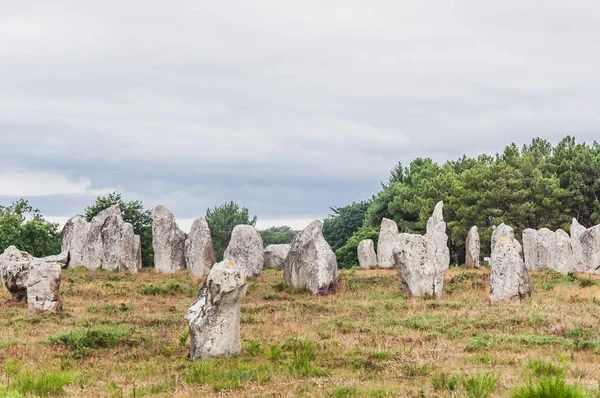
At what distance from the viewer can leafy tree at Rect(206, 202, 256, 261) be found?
82.2m

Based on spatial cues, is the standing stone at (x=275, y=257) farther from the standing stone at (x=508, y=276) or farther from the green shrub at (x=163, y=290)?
the standing stone at (x=508, y=276)

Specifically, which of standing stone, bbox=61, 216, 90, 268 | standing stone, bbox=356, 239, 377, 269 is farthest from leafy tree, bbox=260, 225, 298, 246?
standing stone, bbox=61, 216, 90, 268

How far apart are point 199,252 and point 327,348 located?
24052 mm

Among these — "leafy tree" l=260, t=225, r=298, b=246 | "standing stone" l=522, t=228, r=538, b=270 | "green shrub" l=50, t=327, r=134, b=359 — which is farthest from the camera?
"leafy tree" l=260, t=225, r=298, b=246

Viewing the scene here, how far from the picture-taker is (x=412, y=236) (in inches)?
1075

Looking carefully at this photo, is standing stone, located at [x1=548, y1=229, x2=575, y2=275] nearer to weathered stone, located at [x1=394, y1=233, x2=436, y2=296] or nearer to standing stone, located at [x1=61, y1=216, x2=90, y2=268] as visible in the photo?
weathered stone, located at [x1=394, y1=233, x2=436, y2=296]

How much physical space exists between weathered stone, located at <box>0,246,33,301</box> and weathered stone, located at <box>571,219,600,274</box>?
96.9ft

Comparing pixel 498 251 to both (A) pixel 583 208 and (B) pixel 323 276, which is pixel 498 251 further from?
(A) pixel 583 208

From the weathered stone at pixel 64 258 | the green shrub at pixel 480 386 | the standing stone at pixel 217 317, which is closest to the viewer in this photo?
the green shrub at pixel 480 386

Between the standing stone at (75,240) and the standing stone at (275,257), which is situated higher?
the standing stone at (75,240)

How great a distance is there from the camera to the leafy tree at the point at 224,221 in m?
82.2

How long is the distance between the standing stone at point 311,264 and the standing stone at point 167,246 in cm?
1174

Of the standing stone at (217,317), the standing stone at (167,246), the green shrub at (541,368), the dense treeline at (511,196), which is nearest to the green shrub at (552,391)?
the green shrub at (541,368)

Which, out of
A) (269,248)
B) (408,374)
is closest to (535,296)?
(408,374)
